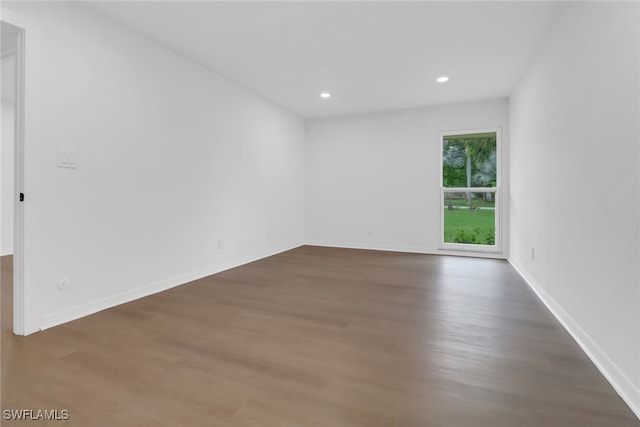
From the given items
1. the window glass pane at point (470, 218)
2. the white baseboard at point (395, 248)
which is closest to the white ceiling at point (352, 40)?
the window glass pane at point (470, 218)

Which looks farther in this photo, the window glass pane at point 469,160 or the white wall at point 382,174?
the white wall at point 382,174

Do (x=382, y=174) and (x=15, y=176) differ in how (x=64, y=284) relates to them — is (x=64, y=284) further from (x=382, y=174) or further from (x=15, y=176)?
(x=382, y=174)

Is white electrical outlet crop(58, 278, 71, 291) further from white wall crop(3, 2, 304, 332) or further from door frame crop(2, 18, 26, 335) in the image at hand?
door frame crop(2, 18, 26, 335)

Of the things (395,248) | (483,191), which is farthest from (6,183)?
(483,191)

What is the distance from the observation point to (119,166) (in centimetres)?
281

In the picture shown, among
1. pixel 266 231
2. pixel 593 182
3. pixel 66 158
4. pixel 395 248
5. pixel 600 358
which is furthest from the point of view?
pixel 395 248

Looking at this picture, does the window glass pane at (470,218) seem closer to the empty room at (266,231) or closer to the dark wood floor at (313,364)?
the empty room at (266,231)

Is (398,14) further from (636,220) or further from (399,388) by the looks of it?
(399,388)

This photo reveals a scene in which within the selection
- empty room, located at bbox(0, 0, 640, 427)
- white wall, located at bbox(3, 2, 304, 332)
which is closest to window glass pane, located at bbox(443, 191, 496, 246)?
empty room, located at bbox(0, 0, 640, 427)

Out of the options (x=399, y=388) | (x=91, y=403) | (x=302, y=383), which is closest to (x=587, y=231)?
(x=399, y=388)

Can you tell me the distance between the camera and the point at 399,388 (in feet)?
5.19

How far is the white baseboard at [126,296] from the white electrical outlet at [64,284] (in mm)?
173

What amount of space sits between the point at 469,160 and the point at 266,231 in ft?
11.9

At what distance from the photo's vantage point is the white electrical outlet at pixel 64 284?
238 cm
